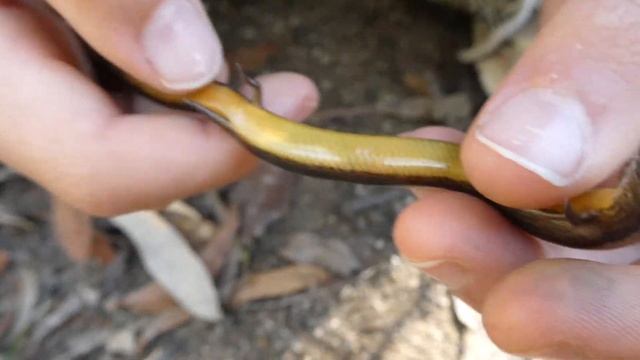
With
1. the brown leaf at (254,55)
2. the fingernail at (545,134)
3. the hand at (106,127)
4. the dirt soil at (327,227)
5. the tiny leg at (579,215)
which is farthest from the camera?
the brown leaf at (254,55)

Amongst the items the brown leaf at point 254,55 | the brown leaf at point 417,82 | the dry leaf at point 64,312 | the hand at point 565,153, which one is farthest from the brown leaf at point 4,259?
the hand at point 565,153

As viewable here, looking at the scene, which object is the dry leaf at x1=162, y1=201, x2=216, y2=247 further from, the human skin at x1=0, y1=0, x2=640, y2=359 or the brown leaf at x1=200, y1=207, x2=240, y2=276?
the human skin at x1=0, y1=0, x2=640, y2=359

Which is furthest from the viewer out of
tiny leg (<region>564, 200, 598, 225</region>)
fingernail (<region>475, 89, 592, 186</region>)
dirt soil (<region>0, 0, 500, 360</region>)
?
dirt soil (<region>0, 0, 500, 360</region>)

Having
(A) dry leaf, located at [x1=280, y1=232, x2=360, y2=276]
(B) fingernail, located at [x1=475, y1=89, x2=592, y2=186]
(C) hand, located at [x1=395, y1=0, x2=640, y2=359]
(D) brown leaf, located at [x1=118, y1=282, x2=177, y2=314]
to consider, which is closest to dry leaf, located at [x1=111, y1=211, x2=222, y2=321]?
(D) brown leaf, located at [x1=118, y1=282, x2=177, y2=314]

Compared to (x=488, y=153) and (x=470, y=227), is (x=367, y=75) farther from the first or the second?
(x=488, y=153)

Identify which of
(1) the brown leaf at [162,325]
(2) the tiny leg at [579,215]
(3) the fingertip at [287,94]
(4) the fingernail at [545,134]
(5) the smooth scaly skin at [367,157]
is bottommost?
(1) the brown leaf at [162,325]

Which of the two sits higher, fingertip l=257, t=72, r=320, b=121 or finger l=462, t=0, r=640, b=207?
finger l=462, t=0, r=640, b=207

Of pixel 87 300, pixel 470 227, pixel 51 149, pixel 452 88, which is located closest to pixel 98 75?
pixel 51 149

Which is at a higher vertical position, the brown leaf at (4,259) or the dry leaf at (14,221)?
the dry leaf at (14,221)

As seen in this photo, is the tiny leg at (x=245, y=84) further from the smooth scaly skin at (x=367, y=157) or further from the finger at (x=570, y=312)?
the finger at (x=570, y=312)
